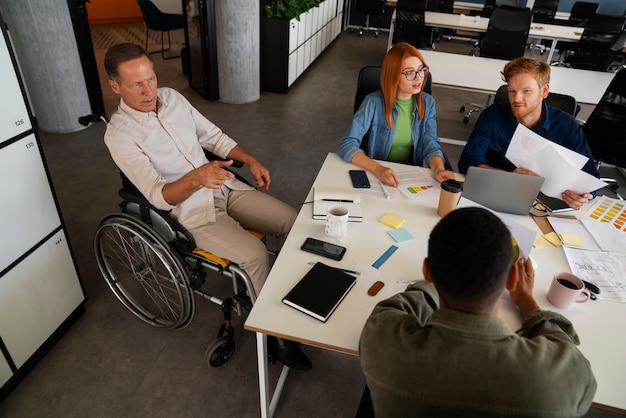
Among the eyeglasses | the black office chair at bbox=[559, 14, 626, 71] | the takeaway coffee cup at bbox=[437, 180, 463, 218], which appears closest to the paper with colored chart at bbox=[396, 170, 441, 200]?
the takeaway coffee cup at bbox=[437, 180, 463, 218]

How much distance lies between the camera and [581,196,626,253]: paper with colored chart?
1.64m

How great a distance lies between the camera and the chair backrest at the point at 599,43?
5.48m

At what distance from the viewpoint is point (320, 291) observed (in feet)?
4.41

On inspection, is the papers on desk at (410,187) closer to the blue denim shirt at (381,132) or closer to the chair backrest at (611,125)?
the blue denim shirt at (381,132)

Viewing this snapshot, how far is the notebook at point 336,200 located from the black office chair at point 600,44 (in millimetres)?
5505

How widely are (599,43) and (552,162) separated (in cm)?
513

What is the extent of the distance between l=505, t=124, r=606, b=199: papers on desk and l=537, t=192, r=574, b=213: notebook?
2 cm

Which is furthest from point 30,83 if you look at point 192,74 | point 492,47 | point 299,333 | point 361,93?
point 492,47

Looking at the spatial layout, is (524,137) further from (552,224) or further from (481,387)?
(481,387)

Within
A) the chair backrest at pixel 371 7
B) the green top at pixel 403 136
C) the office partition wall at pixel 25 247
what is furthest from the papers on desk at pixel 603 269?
the chair backrest at pixel 371 7

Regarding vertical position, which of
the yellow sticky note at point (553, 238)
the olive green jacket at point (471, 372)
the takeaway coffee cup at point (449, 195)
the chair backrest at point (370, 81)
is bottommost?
the yellow sticky note at point (553, 238)

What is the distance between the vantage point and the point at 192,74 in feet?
17.3

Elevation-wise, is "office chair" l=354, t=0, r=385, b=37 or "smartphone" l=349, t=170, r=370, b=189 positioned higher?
"office chair" l=354, t=0, r=385, b=37

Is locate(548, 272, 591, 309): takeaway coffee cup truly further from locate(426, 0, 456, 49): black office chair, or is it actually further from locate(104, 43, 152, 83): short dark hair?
locate(426, 0, 456, 49): black office chair
